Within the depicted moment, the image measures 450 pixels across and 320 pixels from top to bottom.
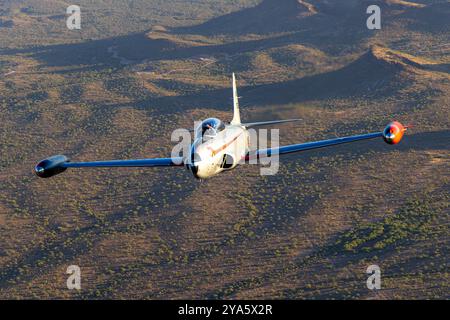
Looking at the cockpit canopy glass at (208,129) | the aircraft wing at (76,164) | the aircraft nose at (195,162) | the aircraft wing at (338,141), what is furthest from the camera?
the aircraft wing at (76,164)

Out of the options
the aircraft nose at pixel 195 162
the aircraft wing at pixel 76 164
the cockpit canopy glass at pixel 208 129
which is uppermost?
the cockpit canopy glass at pixel 208 129

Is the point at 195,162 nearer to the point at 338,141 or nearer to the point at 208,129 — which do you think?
the point at 208,129

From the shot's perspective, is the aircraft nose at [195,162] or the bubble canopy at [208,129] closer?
the aircraft nose at [195,162]

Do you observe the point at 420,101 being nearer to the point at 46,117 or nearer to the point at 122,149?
the point at 122,149

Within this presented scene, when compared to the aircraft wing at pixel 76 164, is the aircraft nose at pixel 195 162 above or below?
below

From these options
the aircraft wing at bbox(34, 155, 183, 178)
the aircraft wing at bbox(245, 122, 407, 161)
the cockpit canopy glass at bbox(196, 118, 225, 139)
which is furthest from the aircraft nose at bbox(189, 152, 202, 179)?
the aircraft wing at bbox(245, 122, 407, 161)

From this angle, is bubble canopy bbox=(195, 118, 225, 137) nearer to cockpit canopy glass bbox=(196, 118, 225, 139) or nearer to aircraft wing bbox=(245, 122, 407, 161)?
cockpit canopy glass bbox=(196, 118, 225, 139)

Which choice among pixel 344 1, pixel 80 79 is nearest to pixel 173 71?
pixel 80 79


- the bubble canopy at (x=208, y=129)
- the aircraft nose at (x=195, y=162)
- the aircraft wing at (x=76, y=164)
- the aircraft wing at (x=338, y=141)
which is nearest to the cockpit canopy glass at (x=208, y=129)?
the bubble canopy at (x=208, y=129)

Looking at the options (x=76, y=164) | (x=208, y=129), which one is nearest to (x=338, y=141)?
(x=208, y=129)

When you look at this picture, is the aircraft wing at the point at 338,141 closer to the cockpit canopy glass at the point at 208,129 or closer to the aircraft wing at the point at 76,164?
the cockpit canopy glass at the point at 208,129

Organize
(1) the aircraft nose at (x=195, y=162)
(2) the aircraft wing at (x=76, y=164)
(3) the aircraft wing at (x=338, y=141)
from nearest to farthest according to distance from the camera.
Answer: (1) the aircraft nose at (x=195, y=162)
(3) the aircraft wing at (x=338, y=141)
(2) the aircraft wing at (x=76, y=164)
